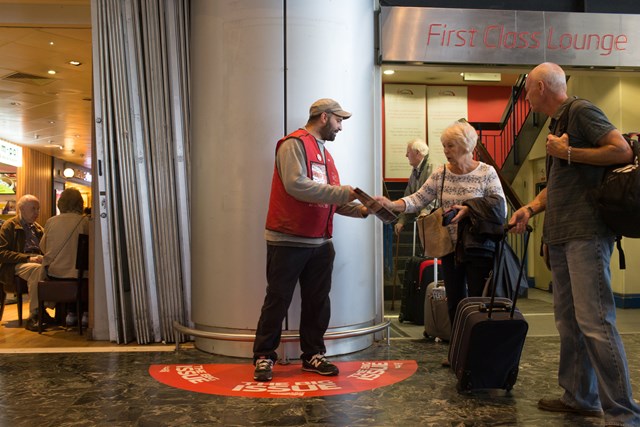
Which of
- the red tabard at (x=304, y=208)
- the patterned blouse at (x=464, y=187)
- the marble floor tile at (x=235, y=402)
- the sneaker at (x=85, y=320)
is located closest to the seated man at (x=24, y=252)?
the sneaker at (x=85, y=320)

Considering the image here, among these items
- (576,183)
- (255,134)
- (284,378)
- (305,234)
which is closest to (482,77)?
(255,134)

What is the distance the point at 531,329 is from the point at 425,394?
2.38 metres

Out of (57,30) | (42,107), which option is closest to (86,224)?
(57,30)

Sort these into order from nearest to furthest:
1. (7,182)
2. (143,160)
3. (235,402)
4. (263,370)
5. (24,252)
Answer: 1. (235,402)
2. (263,370)
3. (143,160)
4. (24,252)
5. (7,182)

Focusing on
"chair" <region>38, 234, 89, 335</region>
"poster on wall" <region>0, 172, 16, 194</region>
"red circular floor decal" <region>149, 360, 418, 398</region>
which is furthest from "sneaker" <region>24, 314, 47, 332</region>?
"poster on wall" <region>0, 172, 16, 194</region>

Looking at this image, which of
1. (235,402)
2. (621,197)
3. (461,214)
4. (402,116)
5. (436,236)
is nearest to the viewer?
(621,197)

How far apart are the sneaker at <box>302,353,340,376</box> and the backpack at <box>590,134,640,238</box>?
177 centimetres

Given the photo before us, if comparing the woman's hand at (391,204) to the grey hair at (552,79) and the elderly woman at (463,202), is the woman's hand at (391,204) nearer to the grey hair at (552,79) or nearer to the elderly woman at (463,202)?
the elderly woman at (463,202)

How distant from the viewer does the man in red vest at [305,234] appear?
3.53 meters

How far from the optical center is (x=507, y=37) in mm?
4922

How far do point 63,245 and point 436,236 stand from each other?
3.43 m

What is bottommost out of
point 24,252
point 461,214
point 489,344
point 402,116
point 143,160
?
point 489,344

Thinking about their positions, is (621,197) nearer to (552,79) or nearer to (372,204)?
(552,79)

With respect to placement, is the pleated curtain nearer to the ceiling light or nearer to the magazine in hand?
the magazine in hand
